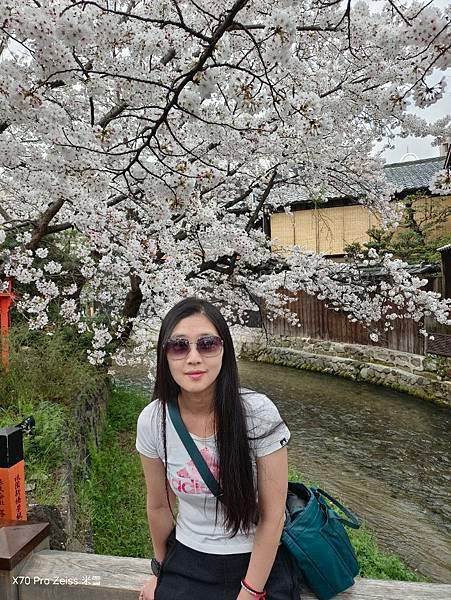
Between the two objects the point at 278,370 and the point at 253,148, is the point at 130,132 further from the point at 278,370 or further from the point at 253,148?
the point at 278,370

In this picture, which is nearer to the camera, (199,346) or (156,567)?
(199,346)

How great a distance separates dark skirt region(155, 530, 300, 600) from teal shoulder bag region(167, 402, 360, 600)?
0.21 ft

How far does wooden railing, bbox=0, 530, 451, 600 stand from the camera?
1.84 m

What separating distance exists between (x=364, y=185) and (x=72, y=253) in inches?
210

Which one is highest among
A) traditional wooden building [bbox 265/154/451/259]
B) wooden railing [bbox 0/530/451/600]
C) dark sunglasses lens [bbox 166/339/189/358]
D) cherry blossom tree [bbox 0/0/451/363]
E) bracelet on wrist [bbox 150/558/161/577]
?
traditional wooden building [bbox 265/154/451/259]

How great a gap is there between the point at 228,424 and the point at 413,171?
2053 centimetres

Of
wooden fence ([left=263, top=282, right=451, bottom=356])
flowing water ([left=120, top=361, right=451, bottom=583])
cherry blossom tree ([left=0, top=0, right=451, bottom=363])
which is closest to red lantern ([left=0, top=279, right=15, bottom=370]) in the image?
cherry blossom tree ([left=0, top=0, right=451, bottom=363])

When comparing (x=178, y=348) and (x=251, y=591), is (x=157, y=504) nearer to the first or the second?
(x=251, y=591)

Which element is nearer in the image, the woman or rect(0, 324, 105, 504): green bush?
the woman

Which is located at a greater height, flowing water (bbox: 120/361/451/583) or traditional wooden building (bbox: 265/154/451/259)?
traditional wooden building (bbox: 265/154/451/259)

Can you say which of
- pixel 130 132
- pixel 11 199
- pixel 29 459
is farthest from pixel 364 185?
pixel 29 459

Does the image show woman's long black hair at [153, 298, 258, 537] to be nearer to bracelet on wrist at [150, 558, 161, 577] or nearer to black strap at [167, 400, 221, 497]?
black strap at [167, 400, 221, 497]

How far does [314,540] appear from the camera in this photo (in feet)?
5.35

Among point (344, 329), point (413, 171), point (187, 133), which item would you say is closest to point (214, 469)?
point (187, 133)
